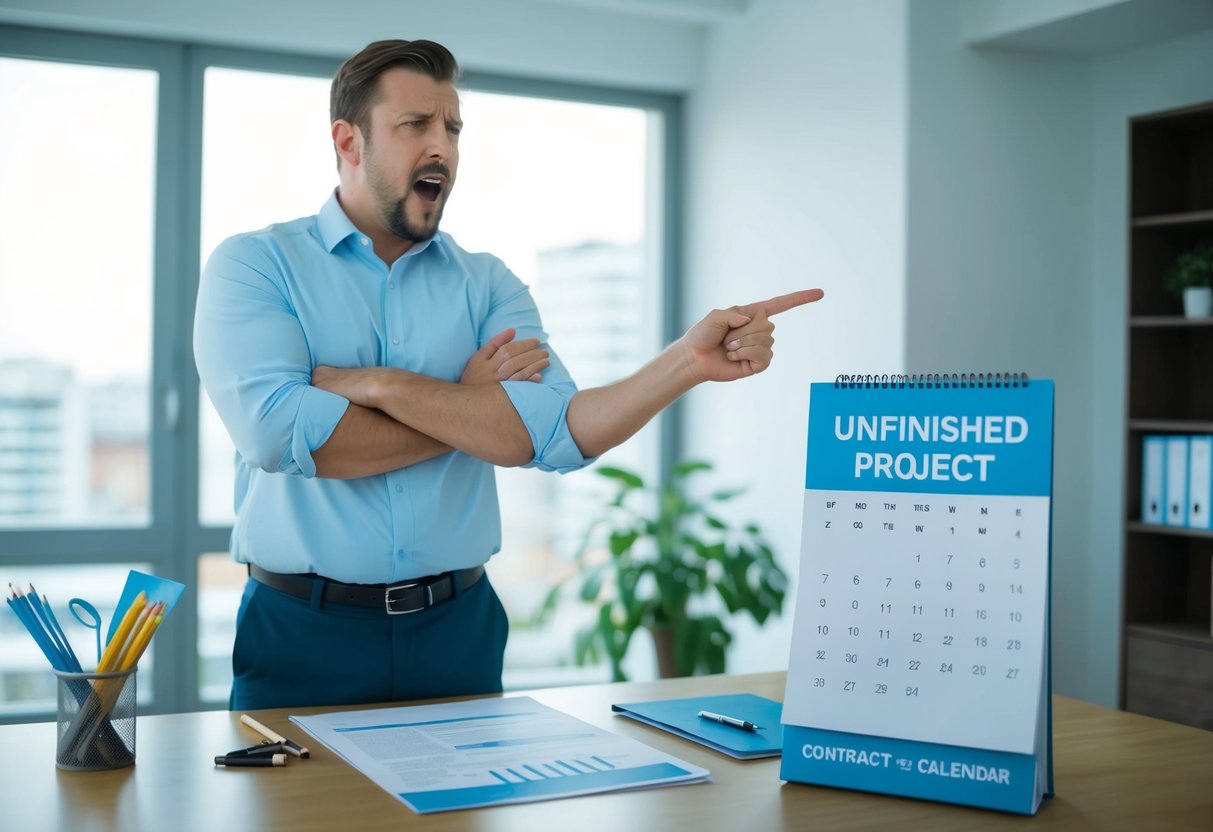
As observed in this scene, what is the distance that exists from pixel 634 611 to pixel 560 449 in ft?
7.58

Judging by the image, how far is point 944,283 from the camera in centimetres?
374

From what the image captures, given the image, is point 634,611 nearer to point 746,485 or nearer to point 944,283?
point 746,485

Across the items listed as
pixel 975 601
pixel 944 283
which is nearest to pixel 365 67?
pixel 975 601

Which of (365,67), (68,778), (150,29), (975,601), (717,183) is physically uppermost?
(150,29)

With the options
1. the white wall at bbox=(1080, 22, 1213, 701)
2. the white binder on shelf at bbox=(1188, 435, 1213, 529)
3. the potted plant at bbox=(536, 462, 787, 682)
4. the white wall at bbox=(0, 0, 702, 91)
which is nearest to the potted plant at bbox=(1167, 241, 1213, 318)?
the white wall at bbox=(1080, 22, 1213, 701)

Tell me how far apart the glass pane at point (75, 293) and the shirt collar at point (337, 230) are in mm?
2312

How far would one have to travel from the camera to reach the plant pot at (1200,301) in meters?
3.46

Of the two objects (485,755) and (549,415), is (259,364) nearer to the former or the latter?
(549,415)

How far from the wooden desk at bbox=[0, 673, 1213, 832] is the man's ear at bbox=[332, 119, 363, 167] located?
1056mm

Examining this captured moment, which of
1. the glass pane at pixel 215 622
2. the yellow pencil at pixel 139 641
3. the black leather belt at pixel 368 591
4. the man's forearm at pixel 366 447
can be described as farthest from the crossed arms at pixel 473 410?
the glass pane at pixel 215 622

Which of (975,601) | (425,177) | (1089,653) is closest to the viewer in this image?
(975,601)

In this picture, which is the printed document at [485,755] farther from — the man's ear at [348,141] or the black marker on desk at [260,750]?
the man's ear at [348,141]

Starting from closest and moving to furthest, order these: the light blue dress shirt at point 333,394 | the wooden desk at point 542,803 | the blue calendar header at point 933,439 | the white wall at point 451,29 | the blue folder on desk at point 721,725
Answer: the wooden desk at point 542,803
the blue calendar header at point 933,439
the blue folder on desk at point 721,725
the light blue dress shirt at point 333,394
the white wall at point 451,29

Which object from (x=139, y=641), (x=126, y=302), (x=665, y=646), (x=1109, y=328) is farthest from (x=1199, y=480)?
(x=126, y=302)
